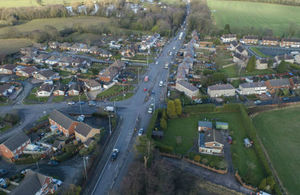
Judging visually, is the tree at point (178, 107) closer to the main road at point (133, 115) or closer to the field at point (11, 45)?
the main road at point (133, 115)

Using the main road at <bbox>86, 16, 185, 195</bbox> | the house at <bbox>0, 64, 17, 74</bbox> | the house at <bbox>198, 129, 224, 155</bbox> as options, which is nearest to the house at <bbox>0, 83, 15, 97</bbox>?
the house at <bbox>0, 64, 17, 74</bbox>

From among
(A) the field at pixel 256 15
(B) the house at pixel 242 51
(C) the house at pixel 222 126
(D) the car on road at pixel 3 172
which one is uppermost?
(A) the field at pixel 256 15

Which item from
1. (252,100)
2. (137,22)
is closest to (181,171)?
(252,100)

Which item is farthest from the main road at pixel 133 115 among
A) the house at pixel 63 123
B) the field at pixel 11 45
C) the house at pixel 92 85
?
the field at pixel 11 45

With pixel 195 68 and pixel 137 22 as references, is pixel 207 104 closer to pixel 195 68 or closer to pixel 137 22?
pixel 195 68

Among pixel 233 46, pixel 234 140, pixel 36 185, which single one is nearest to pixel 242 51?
pixel 233 46

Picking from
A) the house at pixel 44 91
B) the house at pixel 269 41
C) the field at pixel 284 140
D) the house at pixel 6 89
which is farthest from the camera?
the house at pixel 269 41
